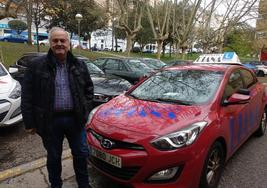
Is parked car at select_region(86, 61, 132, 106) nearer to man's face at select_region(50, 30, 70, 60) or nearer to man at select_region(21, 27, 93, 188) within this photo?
man at select_region(21, 27, 93, 188)

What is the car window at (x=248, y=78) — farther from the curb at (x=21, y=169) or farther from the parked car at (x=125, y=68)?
the parked car at (x=125, y=68)

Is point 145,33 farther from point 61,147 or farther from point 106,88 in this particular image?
point 61,147

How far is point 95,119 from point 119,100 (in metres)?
0.65

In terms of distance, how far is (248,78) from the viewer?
5223 millimetres

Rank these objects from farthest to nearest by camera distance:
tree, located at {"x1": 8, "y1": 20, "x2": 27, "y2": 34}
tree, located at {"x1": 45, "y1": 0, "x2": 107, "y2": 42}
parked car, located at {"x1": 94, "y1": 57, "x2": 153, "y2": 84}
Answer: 1. tree, located at {"x1": 8, "y1": 20, "x2": 27, "y2": 34}
2. tree, located at {"x1": 45, "y1": 0, "x2": 107, "y2": 42}
3. parked car, located at {"x1": 94, "y1": 57, "x2": 153, "y2": 84}

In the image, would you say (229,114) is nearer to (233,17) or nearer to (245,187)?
(245,187)

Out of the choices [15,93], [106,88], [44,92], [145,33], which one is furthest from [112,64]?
[145,33]

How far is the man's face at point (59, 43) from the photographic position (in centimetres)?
289

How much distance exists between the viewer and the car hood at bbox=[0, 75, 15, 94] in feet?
17.2

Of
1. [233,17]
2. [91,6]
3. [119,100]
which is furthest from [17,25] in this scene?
[119,100]

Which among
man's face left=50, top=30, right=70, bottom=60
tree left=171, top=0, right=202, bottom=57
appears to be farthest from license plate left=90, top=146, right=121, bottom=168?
tree left=171, top=0, right=202, bottom=57

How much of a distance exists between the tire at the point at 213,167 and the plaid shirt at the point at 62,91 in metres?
1.55

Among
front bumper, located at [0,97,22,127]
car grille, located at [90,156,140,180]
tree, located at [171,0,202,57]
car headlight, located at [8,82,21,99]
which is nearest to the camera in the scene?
car grille, located at [90,156,140,180]

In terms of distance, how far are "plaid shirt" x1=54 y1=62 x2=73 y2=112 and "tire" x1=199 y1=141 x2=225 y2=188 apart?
1.55 metres
